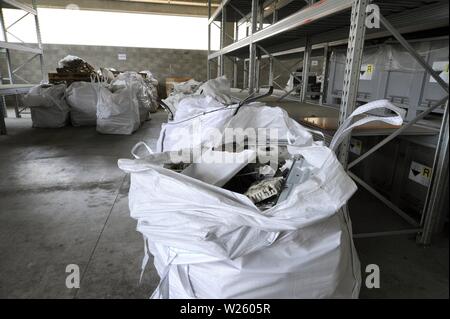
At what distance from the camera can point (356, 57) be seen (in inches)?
47.1

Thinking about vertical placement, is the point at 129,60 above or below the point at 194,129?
above

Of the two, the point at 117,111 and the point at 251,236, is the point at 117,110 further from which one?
the point at 251,236

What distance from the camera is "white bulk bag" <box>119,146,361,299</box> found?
2.52 feet

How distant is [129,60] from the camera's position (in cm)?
770

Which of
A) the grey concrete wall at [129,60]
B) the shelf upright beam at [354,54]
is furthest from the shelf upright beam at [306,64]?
the grey concrete wall at [129,60]

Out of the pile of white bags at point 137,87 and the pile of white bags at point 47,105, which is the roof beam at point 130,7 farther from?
the pile of white bags at point 47,105

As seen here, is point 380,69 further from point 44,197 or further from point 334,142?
point 44,197

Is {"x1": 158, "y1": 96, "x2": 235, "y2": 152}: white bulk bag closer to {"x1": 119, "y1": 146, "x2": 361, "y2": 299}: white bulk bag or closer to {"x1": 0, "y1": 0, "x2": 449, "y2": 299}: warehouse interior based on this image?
{"x1": 0, "y1": 0, "x2": 449, "y2": 299}: warehouse interior

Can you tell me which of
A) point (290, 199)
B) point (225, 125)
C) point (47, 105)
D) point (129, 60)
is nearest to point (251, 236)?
point (290, 199)

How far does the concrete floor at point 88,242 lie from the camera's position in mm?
1138

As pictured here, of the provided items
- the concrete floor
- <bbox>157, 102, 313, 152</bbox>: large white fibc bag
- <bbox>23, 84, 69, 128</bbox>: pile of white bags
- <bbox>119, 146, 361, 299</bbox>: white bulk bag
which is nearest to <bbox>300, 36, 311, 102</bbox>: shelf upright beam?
the concrete floor

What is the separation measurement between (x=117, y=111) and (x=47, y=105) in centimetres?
119

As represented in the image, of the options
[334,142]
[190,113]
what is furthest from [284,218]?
[190,113]

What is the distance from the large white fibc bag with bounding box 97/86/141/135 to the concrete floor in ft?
4.15
